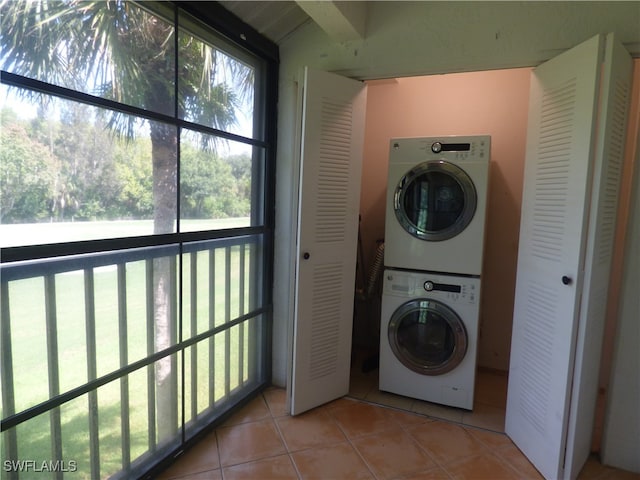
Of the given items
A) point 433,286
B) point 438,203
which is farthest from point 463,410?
point 438,203

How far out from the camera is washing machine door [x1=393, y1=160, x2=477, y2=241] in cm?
220

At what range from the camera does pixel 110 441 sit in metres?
Result: 1.54

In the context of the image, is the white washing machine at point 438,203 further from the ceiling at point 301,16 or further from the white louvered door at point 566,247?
the ceiling at point 301,16

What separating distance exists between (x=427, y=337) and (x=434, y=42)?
1.76 m

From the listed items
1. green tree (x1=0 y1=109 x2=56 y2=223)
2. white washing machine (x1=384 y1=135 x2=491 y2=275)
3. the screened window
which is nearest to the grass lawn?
the screened window

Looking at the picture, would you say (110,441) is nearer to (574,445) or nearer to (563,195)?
(574,445)

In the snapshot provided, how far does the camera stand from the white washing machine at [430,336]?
2.23 m

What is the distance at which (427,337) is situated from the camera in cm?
236

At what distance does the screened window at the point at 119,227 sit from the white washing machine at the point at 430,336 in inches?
39.9

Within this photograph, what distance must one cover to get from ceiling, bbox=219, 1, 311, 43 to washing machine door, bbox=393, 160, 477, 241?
1155 mm

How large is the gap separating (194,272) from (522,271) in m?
1.72

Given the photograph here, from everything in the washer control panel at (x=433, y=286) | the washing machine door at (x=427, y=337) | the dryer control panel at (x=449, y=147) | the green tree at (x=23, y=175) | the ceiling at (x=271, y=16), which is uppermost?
the ceiling at (x=271, y=16)

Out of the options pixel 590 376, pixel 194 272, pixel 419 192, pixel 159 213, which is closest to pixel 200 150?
pixel 159 213

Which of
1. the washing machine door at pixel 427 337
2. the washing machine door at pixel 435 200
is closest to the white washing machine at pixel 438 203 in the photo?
the washing machine door at pixel 435 200
